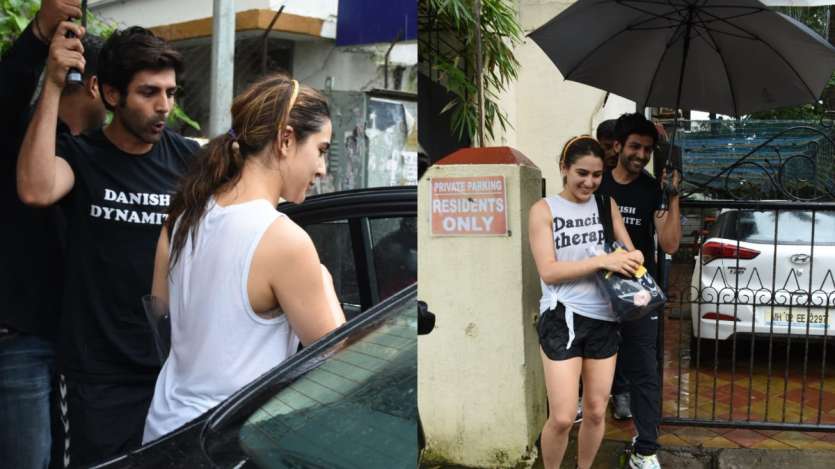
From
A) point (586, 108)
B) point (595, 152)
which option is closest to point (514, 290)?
point (595, 152)

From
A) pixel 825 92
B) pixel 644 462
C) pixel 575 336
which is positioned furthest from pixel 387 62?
pixel 825 92

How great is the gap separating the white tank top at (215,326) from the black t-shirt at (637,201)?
163 centimetres

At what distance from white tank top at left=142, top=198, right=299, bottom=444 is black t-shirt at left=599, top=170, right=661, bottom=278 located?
5.36 ft

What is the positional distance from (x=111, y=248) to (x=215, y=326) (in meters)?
0.18

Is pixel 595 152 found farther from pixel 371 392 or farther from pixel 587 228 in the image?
pixel 371 392

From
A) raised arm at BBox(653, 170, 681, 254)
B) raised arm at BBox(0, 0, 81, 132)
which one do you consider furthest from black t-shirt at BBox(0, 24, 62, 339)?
raised arm at BBox(653, 170, 681, 254)

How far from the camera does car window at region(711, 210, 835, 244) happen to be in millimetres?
4051

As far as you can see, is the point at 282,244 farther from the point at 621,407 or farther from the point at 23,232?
the point at 621,407

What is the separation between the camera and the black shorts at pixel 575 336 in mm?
2076

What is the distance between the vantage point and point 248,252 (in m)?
0.99

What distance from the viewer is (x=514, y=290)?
2154 millimetres

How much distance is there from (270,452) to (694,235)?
131 inches

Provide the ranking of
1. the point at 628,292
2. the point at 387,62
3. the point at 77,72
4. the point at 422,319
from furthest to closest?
the point at 628,292
the point at 422,319
the point at 387,62
the point at 77,72

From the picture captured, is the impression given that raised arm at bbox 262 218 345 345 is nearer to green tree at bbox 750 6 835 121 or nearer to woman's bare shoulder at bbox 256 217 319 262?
woman's bare shoulder at bbox 256 217 319 262
